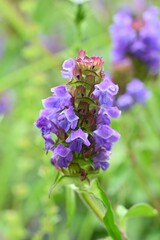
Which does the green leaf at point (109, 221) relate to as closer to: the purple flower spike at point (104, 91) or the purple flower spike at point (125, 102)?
the purple flower spike at point (104, 91)

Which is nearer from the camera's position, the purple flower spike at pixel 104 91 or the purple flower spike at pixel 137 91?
the purple flower spike at pixel 104 91

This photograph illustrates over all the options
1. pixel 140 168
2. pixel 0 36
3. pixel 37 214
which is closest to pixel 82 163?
pixel 140 168

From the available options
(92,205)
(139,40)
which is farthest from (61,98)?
(139,40)

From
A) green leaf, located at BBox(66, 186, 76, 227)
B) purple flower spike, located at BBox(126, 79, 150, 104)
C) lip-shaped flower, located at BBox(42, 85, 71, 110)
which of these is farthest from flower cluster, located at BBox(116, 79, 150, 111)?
lip-shaped flower, located at BBox(42, 85, 71, 110)

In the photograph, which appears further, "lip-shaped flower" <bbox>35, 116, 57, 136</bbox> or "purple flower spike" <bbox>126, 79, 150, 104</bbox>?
"purple flower spike" <bbox>126, 79, 150, 104</bbox>

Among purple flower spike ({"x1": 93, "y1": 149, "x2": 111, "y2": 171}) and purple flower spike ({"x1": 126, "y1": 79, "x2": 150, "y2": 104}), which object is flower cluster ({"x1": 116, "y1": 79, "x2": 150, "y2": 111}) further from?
purple flower spike ({"x1": 93, "y1": 149, "x2": 111, "y2": 171})

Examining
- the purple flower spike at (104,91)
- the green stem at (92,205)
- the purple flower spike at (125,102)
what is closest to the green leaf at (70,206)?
the green stem at (92,205)

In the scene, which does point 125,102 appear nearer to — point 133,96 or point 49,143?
point 133,96
